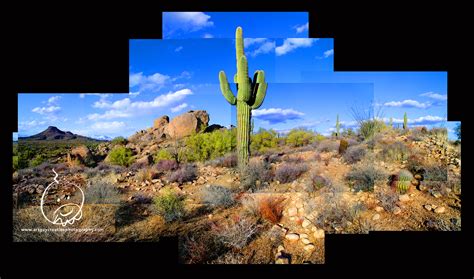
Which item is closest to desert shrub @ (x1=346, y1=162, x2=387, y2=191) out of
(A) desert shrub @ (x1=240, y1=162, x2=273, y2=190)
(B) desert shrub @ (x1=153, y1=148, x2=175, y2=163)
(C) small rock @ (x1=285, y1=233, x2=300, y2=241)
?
(A) desert shrub @ (x1=240, y1=162, x2=273, y2=190)

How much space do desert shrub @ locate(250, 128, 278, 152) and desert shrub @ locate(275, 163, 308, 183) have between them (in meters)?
0.63

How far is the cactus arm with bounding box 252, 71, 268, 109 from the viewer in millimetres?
6368

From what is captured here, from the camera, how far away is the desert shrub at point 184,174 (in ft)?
21.1

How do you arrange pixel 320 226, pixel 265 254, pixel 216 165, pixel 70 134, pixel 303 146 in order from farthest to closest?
pixel 303 146 → pixel 216 165 → pixel 70 134 → pixel 320 226 → pixel 265 254

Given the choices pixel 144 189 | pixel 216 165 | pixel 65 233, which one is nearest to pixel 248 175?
pixel 216 165

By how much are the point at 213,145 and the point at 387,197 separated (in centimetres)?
325

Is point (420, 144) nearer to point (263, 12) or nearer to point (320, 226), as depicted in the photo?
point (320, 226)

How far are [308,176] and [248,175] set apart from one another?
1.08 meters

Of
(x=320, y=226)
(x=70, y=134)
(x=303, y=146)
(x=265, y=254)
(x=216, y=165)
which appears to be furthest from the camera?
(x=303, y=146)

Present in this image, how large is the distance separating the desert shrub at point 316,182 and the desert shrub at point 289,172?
241 mm

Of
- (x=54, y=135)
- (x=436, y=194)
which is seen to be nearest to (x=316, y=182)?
(x=436, y=194)

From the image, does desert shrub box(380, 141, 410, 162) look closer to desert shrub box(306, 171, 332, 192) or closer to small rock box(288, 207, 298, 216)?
desert shrub box(306, 171, 332, 192)

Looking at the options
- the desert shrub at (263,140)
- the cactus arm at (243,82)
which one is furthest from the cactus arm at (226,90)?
the desert shrub at (263,140)

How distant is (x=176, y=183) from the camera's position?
252 inches
